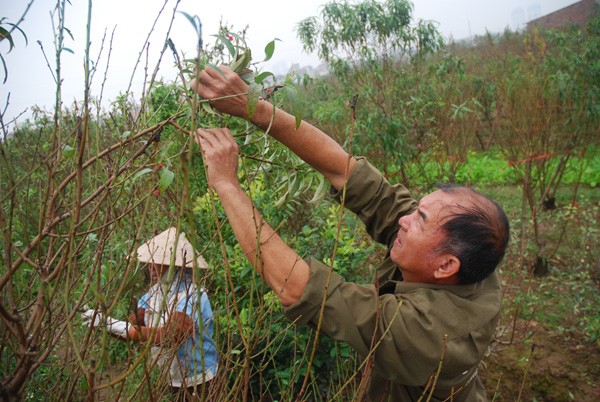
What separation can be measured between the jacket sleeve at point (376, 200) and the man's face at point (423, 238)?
10.1 inches

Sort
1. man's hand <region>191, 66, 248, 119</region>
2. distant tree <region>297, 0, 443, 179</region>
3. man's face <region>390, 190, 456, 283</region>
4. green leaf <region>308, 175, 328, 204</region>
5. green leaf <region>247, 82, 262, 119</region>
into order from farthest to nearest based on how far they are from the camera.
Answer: distant tree <region>297, 0, 443, 179</region>
green leaf <region>308, 175, 328, 204</region>
man's face <region>390, 190, 456, 283</region>
man's hand <region>191, 66, 248, 119</region>
green leaf <region>247, 82, 262, 119</region>

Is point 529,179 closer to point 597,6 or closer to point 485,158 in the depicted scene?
point 485,158

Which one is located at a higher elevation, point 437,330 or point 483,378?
point 437,330

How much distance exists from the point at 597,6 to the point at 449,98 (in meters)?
4.35

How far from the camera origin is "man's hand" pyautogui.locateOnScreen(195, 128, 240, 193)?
1346mm

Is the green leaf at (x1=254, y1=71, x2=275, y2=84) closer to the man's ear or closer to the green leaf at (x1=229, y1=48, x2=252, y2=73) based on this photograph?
the green leaf at (x1=229, y1=48, x2=252, y2=73)

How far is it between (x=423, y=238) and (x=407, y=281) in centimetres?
19

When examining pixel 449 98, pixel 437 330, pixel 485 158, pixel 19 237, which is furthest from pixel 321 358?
pixel 485 158

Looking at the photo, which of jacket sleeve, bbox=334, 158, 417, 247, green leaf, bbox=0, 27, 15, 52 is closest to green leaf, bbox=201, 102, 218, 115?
green leaf, bbox=0, 27, 15, 52

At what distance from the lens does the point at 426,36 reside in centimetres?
568

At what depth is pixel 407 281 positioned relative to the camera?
61.7 inches

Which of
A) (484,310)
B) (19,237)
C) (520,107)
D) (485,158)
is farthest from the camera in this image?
(485,158)

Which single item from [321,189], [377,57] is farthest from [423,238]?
[377,57]

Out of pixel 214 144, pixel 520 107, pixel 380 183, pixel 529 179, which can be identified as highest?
pixel 214 144
